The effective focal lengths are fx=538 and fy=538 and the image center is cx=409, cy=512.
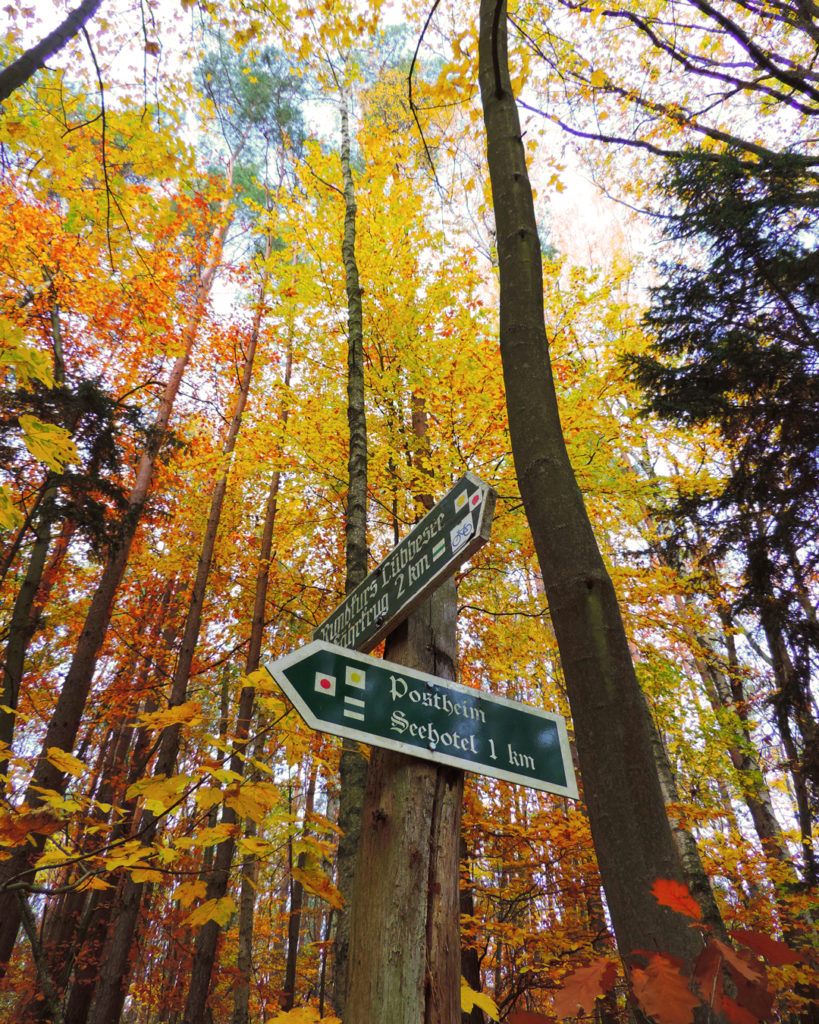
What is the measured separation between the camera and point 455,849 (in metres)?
1.70

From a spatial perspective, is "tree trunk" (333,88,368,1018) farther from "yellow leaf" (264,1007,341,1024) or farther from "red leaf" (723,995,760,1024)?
"red leaf" (723,995,760,1024)

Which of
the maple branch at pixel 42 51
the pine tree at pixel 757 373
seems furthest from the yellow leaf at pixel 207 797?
the pine tree at pixel 757 373

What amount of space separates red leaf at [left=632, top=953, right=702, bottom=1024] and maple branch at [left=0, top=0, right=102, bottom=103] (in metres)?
4.39

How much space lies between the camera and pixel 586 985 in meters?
1.01

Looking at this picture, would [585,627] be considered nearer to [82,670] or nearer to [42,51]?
[42,51]

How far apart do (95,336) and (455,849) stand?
14.5m

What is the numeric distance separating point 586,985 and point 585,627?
0.83m

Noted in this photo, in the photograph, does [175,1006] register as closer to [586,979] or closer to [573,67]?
[586,979]

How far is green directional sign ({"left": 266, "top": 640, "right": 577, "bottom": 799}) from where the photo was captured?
1.59 m

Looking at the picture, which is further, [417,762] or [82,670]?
[82,670]

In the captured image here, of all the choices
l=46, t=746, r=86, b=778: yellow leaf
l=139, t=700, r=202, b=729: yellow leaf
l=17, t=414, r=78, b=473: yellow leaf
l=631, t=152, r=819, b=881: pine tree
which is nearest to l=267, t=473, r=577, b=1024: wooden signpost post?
l=139, t=700, r=202, b=729: yellow leaf

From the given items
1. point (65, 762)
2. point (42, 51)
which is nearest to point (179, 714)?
point (65, 762)

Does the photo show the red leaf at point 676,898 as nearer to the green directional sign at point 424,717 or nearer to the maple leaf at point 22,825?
the green directional sign at point 424,717

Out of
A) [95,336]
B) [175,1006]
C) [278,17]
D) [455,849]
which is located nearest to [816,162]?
[278,17]
